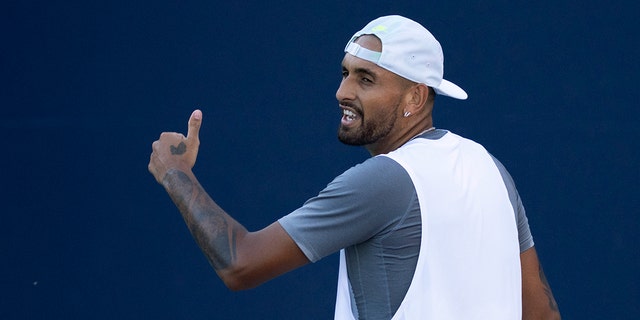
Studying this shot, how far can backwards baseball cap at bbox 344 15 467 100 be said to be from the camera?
90.9 inches

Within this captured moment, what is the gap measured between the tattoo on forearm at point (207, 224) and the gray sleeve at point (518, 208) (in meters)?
0.64

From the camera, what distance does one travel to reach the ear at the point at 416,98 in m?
2.34

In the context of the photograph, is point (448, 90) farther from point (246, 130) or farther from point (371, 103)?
point (246, 130)

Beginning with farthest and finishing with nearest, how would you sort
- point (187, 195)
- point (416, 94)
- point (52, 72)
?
point (52, 72), point (416, 94), point (187, 195)

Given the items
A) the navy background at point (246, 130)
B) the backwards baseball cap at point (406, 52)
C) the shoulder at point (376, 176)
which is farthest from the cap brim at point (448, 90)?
the navy background at point (246, 130)

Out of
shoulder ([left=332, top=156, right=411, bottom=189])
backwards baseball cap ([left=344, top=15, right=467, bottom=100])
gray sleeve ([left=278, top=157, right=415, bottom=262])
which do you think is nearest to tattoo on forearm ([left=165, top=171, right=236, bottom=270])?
gray sleeve ([left=278, top=157, right=415, bottom=262])

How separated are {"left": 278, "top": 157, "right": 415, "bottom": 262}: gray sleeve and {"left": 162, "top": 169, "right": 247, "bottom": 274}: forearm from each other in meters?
0.11

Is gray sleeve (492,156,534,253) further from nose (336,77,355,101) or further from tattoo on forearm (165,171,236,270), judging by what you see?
tattoo on forearm (165,171,236,270)

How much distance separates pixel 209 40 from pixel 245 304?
0.93m

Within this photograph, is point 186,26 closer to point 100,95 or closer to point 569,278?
point 100,95

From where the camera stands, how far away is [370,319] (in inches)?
84.5

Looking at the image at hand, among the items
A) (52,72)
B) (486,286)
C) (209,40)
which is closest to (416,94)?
(486,286)

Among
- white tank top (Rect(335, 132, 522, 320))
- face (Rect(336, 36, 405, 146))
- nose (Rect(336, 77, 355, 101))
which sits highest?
nose (Rect(336, 77, 355, 101))

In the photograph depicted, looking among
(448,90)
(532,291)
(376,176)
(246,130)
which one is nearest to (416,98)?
(448,90)
